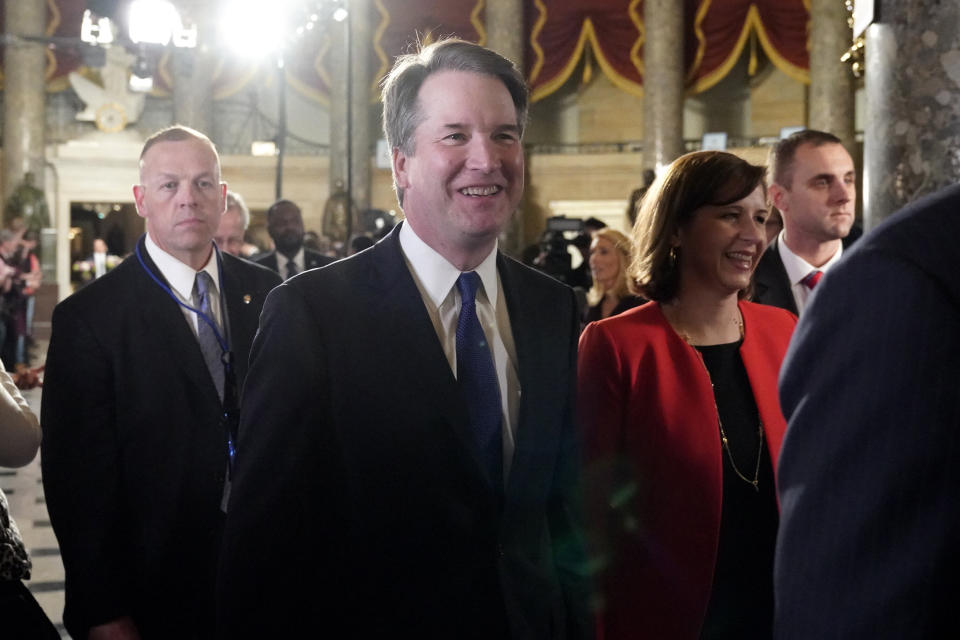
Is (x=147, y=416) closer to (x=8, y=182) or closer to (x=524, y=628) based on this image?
(x=524, y=628)

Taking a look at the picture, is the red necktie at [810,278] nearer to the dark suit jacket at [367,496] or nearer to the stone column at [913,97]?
the stone column at [913,97]

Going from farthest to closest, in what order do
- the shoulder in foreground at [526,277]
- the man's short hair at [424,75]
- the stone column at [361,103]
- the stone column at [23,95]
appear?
the stone column at [361,103] < the stone column at [23,95] < the shoulder in foreground at [526,277] < the man's short hair at [424,75]

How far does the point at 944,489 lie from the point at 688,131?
1998 cm

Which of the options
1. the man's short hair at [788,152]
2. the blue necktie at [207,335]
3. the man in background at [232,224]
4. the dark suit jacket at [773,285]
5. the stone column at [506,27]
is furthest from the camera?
the stone column at [506,27]

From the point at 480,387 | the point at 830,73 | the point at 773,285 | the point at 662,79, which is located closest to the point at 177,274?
the point at 480,387

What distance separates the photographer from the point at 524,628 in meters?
1.62

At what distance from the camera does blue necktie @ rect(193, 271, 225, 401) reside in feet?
8.40

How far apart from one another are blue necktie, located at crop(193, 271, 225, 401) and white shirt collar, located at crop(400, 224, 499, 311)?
91 centimetres

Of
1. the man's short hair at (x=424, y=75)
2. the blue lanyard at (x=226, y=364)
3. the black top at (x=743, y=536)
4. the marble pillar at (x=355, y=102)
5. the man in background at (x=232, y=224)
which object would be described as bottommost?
the black top at (x=743, y=536)

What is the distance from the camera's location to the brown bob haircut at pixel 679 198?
241 cm

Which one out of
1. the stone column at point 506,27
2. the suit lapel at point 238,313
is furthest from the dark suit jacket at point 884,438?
the stone column at point 506,27

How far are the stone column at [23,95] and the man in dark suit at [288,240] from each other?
13.4 metres

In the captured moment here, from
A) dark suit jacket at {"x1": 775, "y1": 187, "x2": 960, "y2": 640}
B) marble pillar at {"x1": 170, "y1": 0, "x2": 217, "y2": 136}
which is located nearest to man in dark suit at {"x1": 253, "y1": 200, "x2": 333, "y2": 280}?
dark suit jacket at {"x1": 775, "y1": 187, "x2": 960, "y2": 640}

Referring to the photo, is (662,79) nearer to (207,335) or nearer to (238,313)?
(238,313)
